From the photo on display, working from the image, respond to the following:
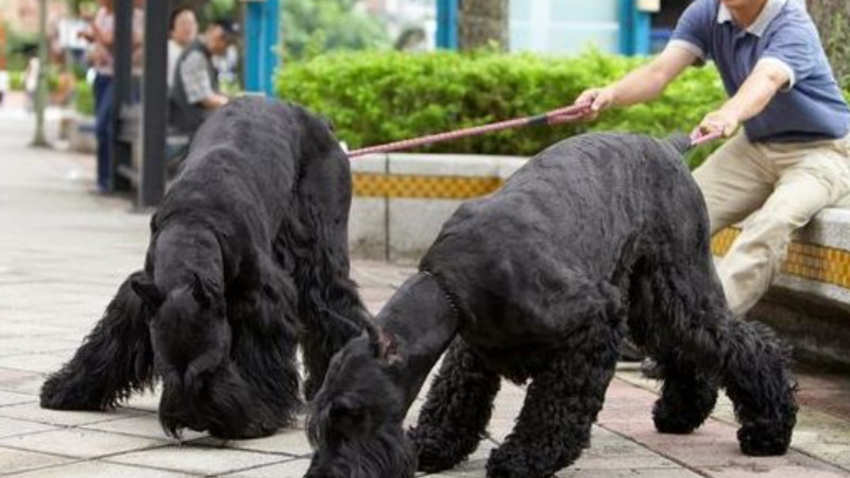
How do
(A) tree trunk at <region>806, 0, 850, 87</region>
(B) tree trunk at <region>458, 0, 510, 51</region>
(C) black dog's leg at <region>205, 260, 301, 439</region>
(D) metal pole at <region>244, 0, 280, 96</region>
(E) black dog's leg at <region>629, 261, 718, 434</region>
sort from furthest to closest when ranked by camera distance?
(D) metal pole at <region>244, 0, 280, 96</region> → (B) tree trunk at <region>458, 0, 510, 51</region> → (A) tree trunk at <region>806, 0, 850, 87</region> → (E) black dog's leg at <region>629, 261, 718, 434</region> → (C) black dog's leg at <region>205, 260, 301, 439</region>

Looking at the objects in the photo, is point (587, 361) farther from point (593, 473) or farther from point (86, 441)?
point (86, 441)

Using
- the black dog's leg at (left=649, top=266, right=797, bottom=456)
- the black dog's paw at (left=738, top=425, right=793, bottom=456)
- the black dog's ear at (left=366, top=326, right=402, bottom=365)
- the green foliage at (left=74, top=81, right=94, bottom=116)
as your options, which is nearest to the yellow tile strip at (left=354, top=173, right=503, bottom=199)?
the black dog's leg at (left=649, top=266, right=797, bottom=456)

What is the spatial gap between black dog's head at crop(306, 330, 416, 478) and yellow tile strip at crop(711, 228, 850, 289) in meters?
3.02

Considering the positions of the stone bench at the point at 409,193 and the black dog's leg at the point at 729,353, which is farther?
the stone bench at the point at 409,193

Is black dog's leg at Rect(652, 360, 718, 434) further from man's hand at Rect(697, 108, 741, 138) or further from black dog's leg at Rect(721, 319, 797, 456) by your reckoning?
man's hand at Rect(697, 108, 741, 138)

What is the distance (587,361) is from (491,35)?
8672 millimetres

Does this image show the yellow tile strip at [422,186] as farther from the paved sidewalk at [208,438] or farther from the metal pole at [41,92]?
the metal pole at [41,92]

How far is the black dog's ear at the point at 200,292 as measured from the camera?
605cm

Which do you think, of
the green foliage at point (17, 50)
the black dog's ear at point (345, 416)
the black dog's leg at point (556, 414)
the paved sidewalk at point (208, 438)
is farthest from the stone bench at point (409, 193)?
the green foliage at point (17, 50)

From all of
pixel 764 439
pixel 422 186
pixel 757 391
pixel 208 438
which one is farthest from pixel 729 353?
pixel 422 186

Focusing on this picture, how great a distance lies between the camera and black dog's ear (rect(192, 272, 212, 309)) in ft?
19.9

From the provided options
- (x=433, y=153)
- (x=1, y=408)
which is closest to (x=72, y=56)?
(x=433, y=153)

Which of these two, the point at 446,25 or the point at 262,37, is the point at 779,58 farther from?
the point at 262,37

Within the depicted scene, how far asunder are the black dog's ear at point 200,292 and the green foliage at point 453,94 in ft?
20.0
